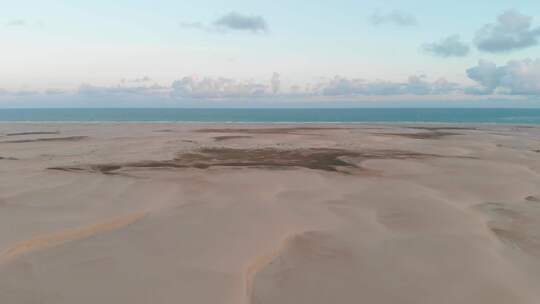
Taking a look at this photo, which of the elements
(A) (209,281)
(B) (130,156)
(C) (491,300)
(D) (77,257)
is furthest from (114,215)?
(B) (130,156)

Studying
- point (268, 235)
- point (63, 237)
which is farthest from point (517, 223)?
point (63, 237)

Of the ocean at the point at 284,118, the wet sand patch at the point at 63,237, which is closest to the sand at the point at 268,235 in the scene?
the wet sand patch at the point at 63,237

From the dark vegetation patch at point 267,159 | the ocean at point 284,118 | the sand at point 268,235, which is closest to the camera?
the sand at point 268,235

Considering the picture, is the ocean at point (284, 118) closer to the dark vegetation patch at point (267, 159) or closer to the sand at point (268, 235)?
the dark vegetation patch at point (267, 159)

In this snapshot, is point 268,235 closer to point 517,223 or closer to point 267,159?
point 517,223

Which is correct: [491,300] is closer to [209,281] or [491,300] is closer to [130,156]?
[209,281]

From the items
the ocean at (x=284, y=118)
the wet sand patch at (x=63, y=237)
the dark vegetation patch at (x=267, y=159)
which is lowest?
the wet sand patch at (x=63, y=237)

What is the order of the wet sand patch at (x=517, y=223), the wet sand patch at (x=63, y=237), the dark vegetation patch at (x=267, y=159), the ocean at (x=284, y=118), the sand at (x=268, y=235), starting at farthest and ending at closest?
1. the ocean at (x=284, y=118)
2. the dark vegetation patch at (x=267, y=159)
3. the wet sand patch at (x=517, y=223)
4. the wet sand patch at (x=63, y=237)
5. the sand at (x=268, y=235)

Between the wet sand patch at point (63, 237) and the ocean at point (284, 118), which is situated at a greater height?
the ocean at point (284, 118)
